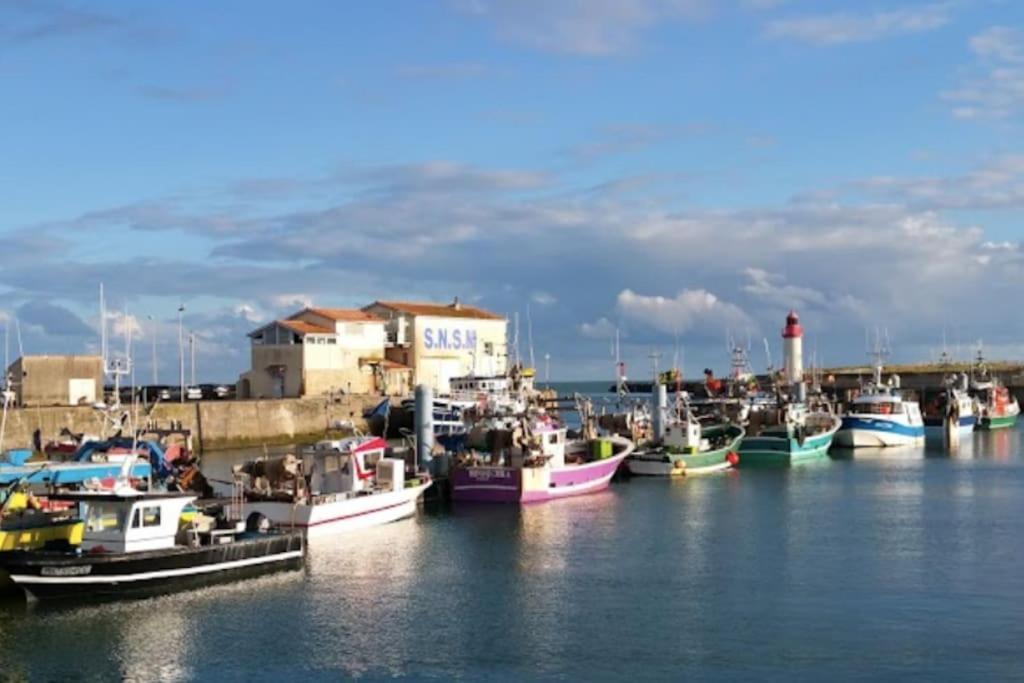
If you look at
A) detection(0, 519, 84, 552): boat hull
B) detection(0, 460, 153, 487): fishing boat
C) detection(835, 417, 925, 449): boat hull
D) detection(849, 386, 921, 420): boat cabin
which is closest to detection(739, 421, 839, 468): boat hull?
detection(835, 417, 925, 449): boat hull

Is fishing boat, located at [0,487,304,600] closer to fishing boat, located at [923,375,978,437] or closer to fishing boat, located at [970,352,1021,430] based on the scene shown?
fishing boat, located at [923,375,978,437]

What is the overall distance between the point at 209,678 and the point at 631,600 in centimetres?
1036

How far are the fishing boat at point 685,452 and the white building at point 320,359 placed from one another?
30.9 meters

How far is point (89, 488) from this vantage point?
33.9 meters

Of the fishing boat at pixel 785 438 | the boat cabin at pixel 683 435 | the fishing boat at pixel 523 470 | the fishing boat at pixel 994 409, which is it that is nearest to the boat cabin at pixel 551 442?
the fishing boat at pixel 523 470

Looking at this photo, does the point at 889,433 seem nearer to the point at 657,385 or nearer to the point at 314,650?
the point at 657,385

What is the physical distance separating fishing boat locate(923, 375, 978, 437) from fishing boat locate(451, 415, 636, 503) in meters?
43.7

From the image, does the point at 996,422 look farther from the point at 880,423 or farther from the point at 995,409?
the point at 880,423

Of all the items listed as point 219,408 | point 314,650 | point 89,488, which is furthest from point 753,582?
point 219,408

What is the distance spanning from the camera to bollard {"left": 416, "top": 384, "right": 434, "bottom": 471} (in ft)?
170

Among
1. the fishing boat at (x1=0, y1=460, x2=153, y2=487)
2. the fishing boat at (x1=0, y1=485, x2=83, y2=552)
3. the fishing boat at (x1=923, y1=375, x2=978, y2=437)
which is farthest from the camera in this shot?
the fishing boat at (x1=923, y1=375, x2=978, y2=437)

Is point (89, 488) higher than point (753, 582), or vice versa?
point (89, 488)

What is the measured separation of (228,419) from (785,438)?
31.3 metres

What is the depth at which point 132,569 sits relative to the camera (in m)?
30.1
